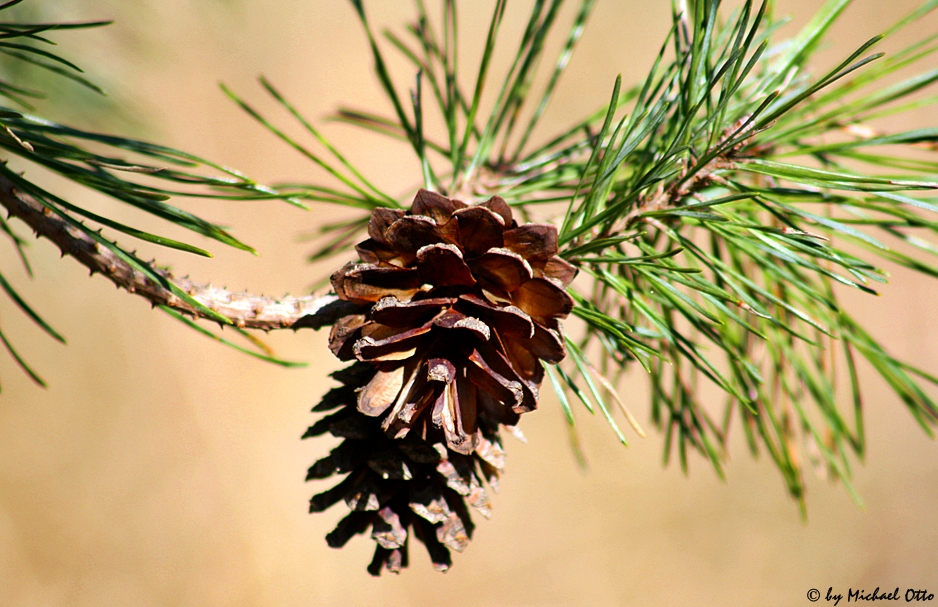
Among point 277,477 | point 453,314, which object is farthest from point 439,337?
point 277,477

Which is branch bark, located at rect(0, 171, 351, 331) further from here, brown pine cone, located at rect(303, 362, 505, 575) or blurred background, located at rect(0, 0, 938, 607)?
blurred background, located at rect(0, 0, 938, 607)

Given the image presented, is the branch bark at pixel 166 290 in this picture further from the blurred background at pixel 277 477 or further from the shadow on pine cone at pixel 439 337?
the blurred background at pixel 277 477

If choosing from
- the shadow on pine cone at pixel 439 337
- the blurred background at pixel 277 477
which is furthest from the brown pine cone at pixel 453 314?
the blurred background at pixel 277 477

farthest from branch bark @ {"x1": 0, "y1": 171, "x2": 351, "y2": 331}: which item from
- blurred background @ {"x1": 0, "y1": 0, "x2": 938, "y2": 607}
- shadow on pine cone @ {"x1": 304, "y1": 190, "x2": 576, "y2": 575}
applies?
blurred background @ {"x1": 0, "y1": 0, "x2": 938, "y2": 607}

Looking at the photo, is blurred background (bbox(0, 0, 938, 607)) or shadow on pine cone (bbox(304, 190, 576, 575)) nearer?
shadow on pine cone (bbox(304, 190, 576, 575))

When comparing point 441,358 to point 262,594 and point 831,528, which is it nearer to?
point 262,594

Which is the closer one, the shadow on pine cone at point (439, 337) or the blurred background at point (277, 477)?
the shadow on pine cone at point (439, 337)

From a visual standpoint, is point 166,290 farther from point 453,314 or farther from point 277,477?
point 277,477
